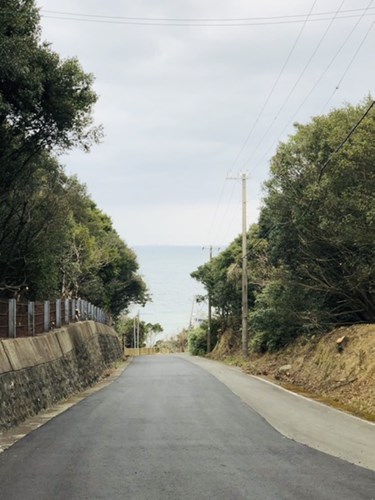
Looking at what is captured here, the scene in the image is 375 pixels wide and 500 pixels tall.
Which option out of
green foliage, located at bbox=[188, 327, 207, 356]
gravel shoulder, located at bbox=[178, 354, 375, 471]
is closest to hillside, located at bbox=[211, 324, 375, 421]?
gravel shoulder, located at bbox=[178, 354, 375, 471]

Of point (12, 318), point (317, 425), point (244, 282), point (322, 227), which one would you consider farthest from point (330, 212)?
point (244, 282)

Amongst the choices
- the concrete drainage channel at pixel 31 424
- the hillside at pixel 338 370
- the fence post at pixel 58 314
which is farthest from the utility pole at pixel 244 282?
the concrete drainage channel at pixel 31 424

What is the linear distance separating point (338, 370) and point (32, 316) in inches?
401

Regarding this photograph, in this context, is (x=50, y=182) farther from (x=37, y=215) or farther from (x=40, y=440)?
(x=40, y=440)

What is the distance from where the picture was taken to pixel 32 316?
1599cm

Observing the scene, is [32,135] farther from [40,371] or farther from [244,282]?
[244,282]

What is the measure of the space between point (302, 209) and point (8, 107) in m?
12.0

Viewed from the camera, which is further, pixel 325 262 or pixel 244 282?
pixel 244 282

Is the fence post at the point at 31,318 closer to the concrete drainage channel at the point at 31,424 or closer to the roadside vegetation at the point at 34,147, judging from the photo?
the concrete drainage channel at the point at 31,424

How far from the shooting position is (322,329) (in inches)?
901

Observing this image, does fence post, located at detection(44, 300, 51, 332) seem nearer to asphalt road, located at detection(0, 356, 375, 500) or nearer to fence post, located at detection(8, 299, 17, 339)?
fence post, located at detection(8, 299, 17, 339)

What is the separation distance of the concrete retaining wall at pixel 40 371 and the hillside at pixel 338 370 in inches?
314

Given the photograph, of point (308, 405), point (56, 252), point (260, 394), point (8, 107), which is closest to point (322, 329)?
point (260, 394)

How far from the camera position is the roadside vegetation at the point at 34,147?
44.1 ft
